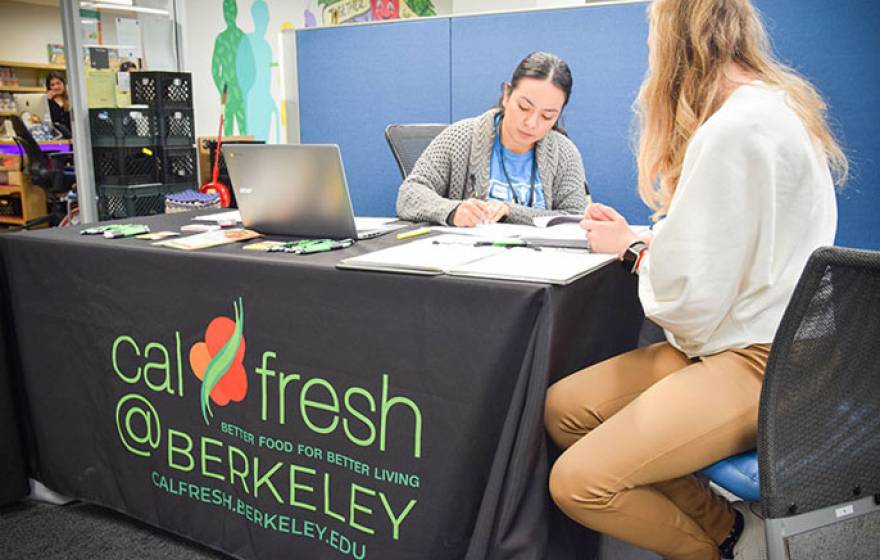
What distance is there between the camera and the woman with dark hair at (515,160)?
2.07 m

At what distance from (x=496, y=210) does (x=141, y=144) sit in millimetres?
3072

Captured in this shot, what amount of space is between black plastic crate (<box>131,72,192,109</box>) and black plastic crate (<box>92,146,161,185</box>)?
284 mm

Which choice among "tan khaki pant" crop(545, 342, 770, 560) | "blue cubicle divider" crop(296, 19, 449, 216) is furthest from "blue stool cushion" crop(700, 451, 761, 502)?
"blue cubicle divider" crop(296, 19, 449, 216)

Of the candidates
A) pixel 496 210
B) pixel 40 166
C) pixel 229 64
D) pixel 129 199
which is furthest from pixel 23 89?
pixel 496 210

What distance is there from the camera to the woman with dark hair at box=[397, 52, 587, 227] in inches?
81.6

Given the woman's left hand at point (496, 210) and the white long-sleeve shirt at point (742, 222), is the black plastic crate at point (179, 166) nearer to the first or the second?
the woman's left hand at point (496, 210)

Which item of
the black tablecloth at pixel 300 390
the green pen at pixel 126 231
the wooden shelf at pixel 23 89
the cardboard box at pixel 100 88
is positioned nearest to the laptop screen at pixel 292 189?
the black tablecloth at pixel 300 390

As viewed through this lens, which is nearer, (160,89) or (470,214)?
(470,214)

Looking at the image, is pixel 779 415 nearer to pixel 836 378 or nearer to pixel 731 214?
pixel 836 378

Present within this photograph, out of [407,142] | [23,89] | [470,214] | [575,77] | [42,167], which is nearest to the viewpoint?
[470,214]

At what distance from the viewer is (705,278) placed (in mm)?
1087

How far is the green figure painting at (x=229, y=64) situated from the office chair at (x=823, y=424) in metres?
6.52

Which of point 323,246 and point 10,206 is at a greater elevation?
Answer: point 323,246

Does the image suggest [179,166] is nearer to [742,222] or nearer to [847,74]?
[847,74]
